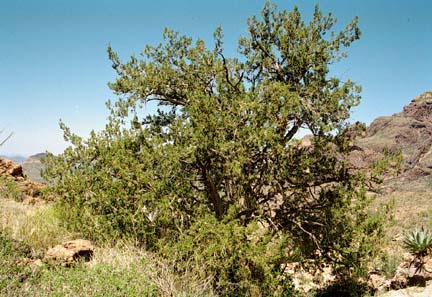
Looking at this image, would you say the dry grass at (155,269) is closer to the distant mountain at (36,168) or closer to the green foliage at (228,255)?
the green foliage at (228,255)

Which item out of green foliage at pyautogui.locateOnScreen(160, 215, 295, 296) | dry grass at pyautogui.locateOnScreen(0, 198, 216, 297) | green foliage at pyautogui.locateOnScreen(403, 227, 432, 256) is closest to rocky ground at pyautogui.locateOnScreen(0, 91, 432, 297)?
green foliage at pyautogui.locateOnScreen(403, 227, 432, 256)

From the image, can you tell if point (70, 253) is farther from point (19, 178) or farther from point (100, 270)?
point (19, 178)

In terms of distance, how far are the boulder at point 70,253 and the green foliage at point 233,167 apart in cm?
84

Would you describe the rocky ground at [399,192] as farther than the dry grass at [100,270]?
Yes

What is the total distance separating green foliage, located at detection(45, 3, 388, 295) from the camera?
856 centimetres

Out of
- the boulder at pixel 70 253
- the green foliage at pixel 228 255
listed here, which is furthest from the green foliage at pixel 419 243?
the boulder at pixel 70 253

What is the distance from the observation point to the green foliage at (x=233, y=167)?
337 inches

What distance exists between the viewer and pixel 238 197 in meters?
10.3

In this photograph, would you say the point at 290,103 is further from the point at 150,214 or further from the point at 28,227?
the point at 28,227

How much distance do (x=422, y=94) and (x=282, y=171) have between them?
138 metres

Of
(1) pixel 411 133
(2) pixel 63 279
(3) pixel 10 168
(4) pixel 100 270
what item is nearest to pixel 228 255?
(4) pixel 100 270

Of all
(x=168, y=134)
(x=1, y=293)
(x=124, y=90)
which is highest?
(x=124, y=90)

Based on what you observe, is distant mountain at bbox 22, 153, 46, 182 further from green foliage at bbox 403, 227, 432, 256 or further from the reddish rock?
green foliage at bbox 403, 227, 432, 256

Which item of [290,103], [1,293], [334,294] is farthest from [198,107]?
[334,294]
